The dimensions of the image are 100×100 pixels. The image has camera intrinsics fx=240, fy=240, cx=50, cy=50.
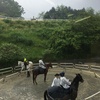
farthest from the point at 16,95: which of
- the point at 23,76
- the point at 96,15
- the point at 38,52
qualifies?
the point at 96,15

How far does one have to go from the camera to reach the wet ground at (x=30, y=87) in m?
17.3

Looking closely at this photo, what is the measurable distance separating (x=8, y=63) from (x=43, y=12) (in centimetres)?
4731

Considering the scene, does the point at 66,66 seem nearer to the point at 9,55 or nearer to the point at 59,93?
the point at 9,55

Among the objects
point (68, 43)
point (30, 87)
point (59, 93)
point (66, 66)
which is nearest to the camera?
point (59, 93)

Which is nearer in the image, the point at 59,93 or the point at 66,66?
the point at 59,93

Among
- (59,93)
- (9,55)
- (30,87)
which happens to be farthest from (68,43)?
(59,93)

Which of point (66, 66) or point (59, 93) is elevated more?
point (59, 93)

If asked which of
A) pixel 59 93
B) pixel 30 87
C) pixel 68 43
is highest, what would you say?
pixel 68 43

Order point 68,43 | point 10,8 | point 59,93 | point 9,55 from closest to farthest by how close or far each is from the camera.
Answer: point 59,93, point 9,55, point 68,43, point 10,8

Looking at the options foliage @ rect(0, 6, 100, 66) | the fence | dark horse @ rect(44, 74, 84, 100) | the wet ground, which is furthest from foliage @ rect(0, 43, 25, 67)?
dark horse @ rect(44, 74, 84, 100)

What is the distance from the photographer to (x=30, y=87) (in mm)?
19500

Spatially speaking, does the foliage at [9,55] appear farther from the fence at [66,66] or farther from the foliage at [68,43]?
the foliage at [68,43]

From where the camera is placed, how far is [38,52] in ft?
102

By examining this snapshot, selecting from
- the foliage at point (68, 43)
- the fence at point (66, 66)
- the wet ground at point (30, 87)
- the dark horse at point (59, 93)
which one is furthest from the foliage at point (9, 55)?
the dark horse at point (59, 93)
